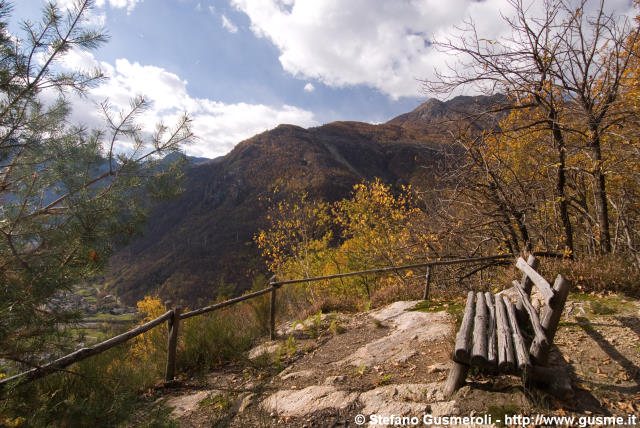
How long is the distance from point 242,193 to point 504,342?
89404 mm

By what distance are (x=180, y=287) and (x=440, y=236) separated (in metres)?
63.9

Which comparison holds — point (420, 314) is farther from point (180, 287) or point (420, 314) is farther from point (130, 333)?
point (180, 287)

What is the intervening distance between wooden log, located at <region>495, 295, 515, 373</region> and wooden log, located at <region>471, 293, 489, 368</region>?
0.10 m

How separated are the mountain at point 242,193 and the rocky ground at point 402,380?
50992 millimetres

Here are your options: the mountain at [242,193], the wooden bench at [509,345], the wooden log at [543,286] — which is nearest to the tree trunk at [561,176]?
the wooden log at [543,286]

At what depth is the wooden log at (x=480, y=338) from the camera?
2367 millimetres

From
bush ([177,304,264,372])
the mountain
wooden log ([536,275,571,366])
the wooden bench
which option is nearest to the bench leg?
the wooden bench

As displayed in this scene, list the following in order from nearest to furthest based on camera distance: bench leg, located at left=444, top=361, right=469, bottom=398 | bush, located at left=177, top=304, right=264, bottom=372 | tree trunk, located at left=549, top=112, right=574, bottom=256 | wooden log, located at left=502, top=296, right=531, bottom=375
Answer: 1. wooden log, located at left=502, top=296, right=531, bottom=375
2. bench leg, located at left=444, top=361, right=469, bottom=398
3. bush, located at left=177, top=304, right=264, bottom=372
4. tree trunk, located at left=549, top=112, right=574, bottom=256

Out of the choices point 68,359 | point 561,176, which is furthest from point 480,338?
point 561,176

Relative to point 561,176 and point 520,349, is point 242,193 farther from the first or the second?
point 520,349

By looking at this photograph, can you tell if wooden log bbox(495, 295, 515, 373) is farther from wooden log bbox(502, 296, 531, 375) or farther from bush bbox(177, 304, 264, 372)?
bush bbox(177, 304, 264, 372)

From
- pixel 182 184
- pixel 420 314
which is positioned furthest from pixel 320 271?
pixel 182 184

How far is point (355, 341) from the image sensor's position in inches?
195

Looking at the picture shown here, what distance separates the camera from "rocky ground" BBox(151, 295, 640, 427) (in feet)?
8.15
